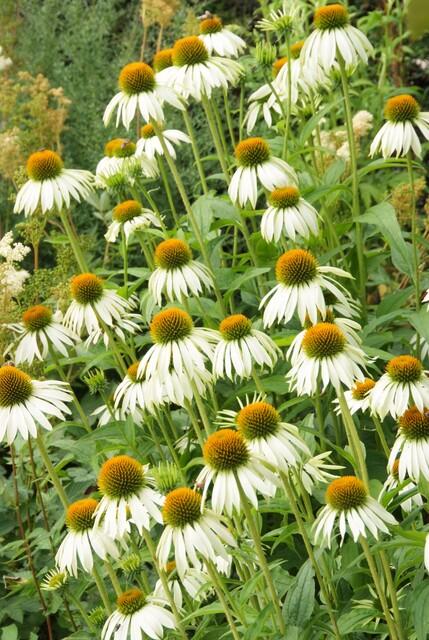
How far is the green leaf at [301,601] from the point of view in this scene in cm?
182

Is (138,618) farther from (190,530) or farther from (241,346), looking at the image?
(241,346)

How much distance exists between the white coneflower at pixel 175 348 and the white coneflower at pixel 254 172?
512mm

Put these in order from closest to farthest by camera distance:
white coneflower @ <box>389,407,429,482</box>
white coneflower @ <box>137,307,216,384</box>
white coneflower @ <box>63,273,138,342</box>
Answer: white coneflower @ <box>389,407,429,482</box>
white coneflower @ <box>137,307,216,384</box>
white coneflower @ <box>63,273,138,342</box>

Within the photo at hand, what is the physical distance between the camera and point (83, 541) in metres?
1.87

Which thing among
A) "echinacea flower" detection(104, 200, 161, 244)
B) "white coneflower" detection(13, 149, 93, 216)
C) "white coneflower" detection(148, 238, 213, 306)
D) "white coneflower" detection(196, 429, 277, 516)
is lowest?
"white coneflower" detection(196, 429, 277, 516)

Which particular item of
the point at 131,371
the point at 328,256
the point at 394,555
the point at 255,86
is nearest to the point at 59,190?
the point at 131,371

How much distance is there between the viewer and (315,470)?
1.96 metres

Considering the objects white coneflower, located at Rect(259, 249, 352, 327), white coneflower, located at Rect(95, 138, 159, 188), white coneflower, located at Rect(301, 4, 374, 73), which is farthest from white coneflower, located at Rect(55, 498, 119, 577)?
white coneflower, located at Rect(301, 4, 374, 73)

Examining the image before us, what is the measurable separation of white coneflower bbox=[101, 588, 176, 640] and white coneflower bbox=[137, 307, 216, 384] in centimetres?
42

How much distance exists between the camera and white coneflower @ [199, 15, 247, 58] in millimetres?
2732

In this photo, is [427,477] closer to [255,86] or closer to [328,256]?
[328,256]

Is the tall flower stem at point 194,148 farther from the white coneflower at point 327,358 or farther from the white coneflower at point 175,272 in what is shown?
the white coneflower at point 327,358

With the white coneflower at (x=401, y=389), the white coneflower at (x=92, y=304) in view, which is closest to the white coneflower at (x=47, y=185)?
the white coneflower at (x=92, y=304)

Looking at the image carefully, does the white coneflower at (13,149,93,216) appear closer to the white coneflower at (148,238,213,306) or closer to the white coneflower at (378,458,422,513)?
the white coneflower at (148,238,213,306)
